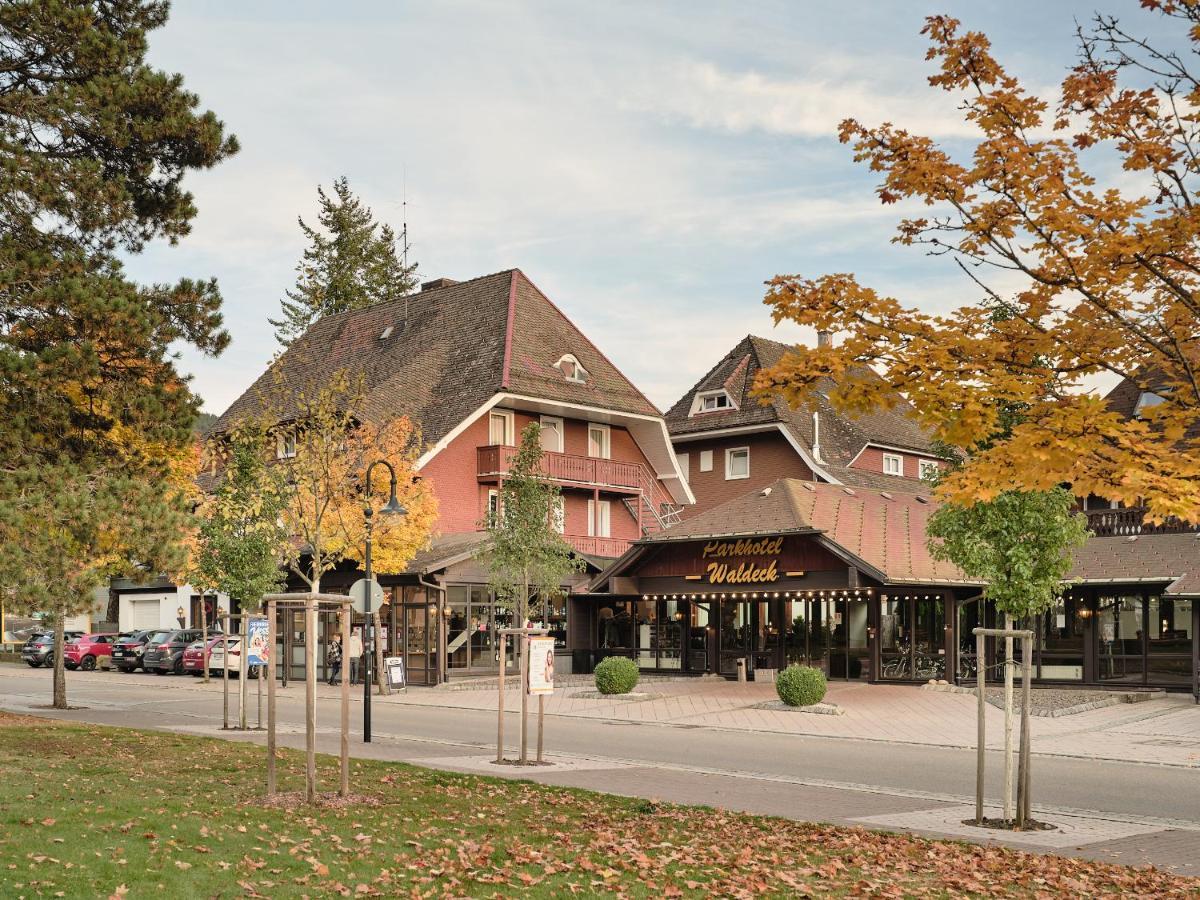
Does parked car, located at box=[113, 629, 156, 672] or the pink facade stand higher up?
the pink facade

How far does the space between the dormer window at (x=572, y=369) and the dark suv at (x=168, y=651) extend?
15.8 metres

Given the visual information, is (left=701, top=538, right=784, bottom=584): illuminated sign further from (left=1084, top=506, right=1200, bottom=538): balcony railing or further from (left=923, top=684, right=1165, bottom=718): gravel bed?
(left=1084, top=506, right=1200, bottom=538): balcony railing

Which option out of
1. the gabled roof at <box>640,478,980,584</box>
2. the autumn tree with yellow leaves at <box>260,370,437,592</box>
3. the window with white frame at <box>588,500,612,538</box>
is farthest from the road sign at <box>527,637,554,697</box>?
the window with white frame at <box>588,500,612,538</box>

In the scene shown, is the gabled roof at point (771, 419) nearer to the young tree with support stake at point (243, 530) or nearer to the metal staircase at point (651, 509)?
the metal staircase at point (651, 509)

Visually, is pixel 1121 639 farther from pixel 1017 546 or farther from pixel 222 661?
pixel 222 661

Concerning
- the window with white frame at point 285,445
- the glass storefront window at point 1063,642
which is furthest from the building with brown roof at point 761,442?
the window with white frame at point 285,445

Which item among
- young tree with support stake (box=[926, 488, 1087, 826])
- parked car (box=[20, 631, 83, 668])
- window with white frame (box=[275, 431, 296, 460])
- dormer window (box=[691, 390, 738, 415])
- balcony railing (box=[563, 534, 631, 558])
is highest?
dormer window (box=[691, 390, 738, 415])

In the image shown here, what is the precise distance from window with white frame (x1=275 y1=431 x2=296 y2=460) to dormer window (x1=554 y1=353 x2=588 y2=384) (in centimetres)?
996

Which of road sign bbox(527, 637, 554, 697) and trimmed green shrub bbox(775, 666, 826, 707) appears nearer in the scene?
road sign bbox(527, 637, 554, 697)

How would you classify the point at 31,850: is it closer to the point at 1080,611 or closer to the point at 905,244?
the point at 905,244

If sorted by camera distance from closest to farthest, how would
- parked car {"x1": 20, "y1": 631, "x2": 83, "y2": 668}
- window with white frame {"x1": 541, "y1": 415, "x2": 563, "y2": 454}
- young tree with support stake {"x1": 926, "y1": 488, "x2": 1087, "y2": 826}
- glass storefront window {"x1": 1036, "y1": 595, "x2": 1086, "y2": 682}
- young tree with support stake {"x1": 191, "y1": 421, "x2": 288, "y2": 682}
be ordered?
young tree with support stake {"x1": 926, "y1": 488, "x2": 1087, "y2": 826} < young tree with support stake {"x1": 191, "y1": 421, "x2": 288, "y2": 682} < glass storefront window {"x1": 1036, "y1": 595, "x2": 1086, "y2": 682} < window with white frame {"x1": 541, "y1": 415, "x2": 563, "y2": 454} < parked car {"x1": 20, "y1": 631, "x2": 83, "y2": 668}

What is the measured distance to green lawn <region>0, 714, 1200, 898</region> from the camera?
923cm

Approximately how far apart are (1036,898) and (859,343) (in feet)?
14.3

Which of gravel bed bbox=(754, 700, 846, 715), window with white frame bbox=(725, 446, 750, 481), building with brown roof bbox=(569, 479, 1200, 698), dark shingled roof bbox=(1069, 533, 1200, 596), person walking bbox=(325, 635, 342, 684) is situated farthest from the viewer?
window with white frame bbox=(725, 446, 750, 481)
